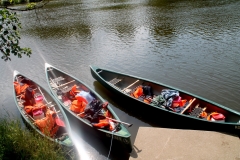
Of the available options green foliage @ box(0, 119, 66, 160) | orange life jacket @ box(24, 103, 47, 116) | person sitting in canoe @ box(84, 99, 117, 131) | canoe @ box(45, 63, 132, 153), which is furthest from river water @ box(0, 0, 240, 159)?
green foliage @ box(0, 119, 66, 160)

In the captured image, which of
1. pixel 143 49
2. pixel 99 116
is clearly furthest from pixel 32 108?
pixel 143 49

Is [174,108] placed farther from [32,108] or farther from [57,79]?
[57,79]

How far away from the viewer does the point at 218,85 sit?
10.4m

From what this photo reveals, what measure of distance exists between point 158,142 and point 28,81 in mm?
7832

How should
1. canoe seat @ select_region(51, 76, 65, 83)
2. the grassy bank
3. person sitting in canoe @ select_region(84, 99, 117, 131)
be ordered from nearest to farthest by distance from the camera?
1. the grassy bank
2. person sitting in canoe @ select_region(84, 99, 117, 131)
3. canoe seat @ select_region(51, 76, 65, 83)

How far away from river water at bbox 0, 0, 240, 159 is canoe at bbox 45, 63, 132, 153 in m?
0.64

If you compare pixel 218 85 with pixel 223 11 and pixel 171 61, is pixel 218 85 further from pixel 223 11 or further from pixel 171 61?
pixel 223 11

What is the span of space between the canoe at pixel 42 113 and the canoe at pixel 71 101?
16.8 inches

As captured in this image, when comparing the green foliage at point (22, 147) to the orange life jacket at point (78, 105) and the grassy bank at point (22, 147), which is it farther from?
the orange life jacket at point (78, 105)

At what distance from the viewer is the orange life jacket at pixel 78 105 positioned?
860cm

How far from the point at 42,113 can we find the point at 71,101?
152cm

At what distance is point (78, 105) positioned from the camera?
872cm

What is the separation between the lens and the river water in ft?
33.8

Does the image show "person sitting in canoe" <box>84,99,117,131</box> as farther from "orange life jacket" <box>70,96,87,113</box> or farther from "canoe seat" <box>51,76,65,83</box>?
"canoe seat" <box>51,76,65,83</box>
